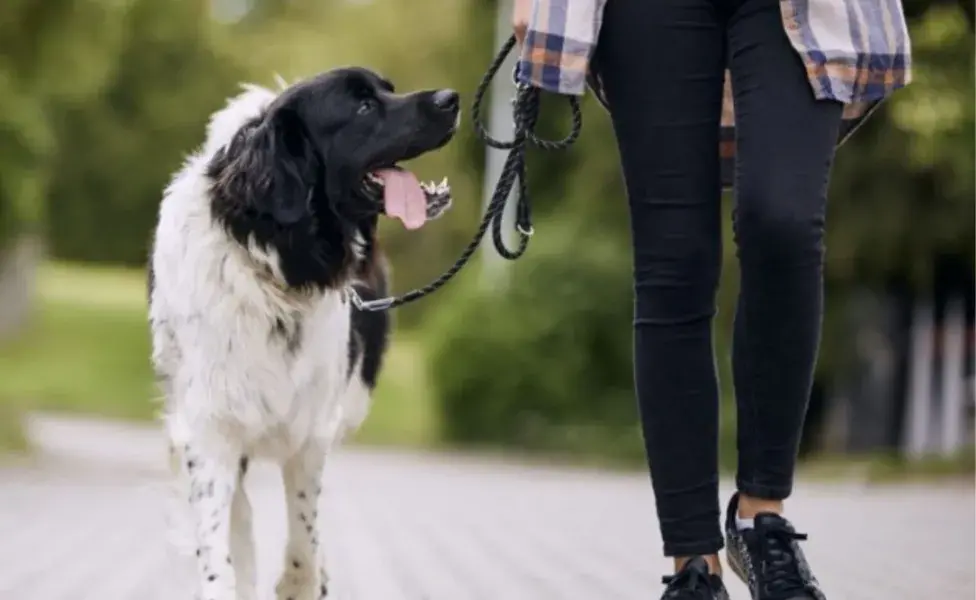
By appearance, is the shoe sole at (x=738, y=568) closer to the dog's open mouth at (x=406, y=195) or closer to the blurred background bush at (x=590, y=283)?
the dog's open mouth at (x=406, y=195)

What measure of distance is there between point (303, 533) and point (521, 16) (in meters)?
1.82

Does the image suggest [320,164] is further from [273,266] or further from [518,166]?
[518,166]

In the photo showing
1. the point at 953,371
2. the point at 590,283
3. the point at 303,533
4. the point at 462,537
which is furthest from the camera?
the point at 590,283

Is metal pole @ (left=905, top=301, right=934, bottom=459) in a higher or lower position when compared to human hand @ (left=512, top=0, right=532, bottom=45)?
lower

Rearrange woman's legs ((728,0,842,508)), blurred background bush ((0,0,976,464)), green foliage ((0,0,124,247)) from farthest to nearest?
blurred background bush ((0,0,976,464)), green foliage ((0,0,124,247)), woman's legs ((728,0,842,508))

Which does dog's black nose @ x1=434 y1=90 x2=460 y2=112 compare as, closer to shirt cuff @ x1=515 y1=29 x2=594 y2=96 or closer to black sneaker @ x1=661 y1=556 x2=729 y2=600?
shirt cuff @ x1=515 y1=29 x2=594 y2=96

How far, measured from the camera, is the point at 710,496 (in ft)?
12.1

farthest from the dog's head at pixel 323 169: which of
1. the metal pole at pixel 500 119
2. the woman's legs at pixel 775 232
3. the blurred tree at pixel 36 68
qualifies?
the metal pole at pixel 500 119

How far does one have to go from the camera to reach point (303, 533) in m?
4.91

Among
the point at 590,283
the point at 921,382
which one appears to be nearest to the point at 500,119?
the point at 590,283

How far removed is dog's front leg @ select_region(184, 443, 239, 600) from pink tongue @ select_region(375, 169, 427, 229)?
0.81 m

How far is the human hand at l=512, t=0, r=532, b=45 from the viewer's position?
3.88m

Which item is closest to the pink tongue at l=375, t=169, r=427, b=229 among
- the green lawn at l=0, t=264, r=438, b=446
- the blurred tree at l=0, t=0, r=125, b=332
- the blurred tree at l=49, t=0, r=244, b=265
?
the blurred tree at l=0, t=0, r=125, b=332

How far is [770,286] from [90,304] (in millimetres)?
38935
